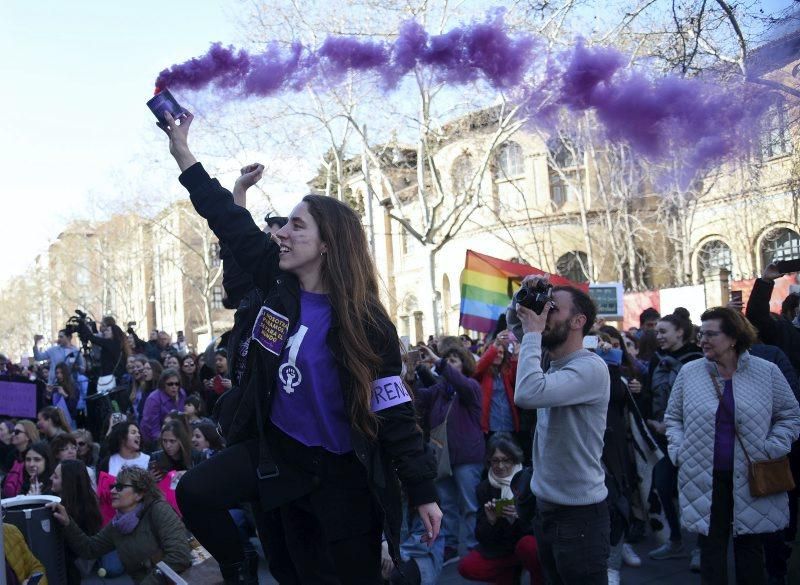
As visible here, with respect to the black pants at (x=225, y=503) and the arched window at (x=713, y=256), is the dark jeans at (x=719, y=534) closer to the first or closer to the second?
the black pants at (x=225, y=503)

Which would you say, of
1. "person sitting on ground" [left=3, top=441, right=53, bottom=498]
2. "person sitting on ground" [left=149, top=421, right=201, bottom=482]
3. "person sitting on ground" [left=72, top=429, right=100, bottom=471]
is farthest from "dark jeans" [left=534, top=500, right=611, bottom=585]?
"person sitting on ground" [left=72, top=429, right=100, bottom=471]

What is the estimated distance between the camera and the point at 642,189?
3103 cm

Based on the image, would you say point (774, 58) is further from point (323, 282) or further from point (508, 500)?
point (323, 282)

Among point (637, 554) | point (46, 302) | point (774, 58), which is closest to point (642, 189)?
point (774, 58)

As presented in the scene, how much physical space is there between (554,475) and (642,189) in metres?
28.5

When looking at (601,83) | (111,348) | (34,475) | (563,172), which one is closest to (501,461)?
(34,475)

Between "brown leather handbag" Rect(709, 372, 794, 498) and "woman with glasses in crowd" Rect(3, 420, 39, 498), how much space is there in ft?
20.8

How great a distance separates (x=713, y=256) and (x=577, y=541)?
30.6 m

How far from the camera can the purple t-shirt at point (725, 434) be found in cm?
521

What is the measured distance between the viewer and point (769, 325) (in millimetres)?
→ 6934

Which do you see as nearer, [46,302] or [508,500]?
[508,500]

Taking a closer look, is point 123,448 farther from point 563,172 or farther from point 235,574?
point 563,172

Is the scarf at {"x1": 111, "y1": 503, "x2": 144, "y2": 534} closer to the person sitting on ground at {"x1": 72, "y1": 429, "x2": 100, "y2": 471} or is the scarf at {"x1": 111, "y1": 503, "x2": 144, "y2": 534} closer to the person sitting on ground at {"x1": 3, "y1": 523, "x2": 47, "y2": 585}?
the person sitting on ground at {"x1": 3, "y1": 523, "x2": 47, "y2": 585}

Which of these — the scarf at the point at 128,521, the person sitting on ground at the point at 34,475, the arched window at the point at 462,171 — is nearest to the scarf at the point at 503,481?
the scarf at the point at 128,521
